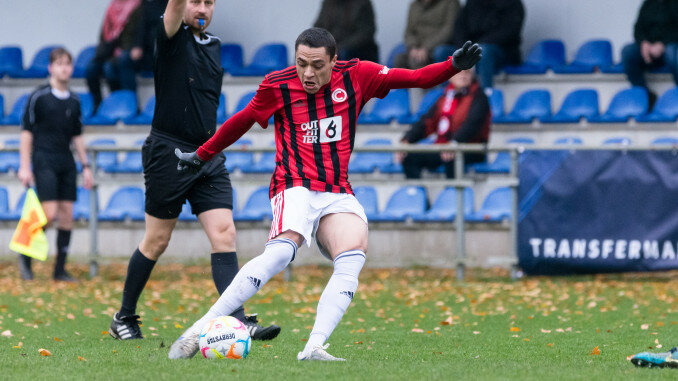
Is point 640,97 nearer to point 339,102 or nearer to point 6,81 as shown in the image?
point 339,102

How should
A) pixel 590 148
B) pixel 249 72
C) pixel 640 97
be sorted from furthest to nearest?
pixel 249 72 < pixel 640 97 < pixel 590 148

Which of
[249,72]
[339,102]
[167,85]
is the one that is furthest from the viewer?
[249,72]

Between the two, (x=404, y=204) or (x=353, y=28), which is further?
(x=353, y=28)

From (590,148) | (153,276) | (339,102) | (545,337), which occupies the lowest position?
(153,276)

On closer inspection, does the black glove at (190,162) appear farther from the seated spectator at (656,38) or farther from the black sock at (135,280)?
the seated spectator at (656,38)

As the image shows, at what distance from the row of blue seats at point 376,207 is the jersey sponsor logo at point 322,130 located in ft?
19.4

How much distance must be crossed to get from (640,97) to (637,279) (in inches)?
132

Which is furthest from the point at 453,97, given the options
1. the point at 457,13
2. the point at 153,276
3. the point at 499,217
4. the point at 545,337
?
the point at 545,337

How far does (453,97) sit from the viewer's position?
12.0 meters

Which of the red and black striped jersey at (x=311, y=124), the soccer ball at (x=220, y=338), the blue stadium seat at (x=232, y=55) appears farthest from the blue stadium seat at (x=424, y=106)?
the soccer ball at (x=220, y=338)

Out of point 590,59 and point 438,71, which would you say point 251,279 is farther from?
point 590,59

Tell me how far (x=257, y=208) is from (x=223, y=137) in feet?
24.2

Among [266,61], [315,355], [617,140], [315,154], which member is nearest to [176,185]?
[315,154]

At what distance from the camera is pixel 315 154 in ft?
17.8
